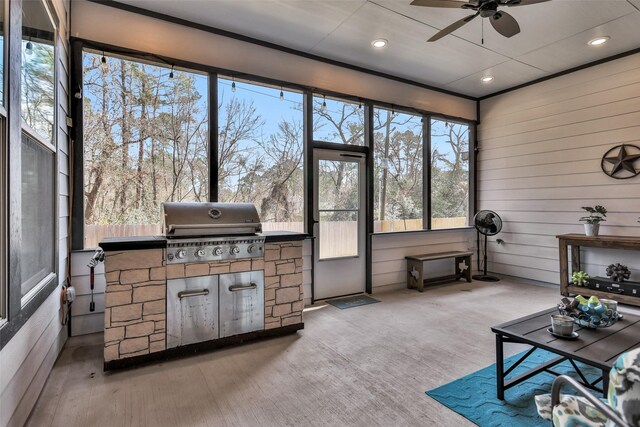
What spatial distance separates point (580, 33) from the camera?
3703 millimetres

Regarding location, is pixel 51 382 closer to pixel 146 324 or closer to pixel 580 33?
pixel 146 324

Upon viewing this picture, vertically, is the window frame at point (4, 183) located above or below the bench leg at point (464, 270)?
above

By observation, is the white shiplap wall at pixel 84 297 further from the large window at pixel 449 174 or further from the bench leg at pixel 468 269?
the bench leg at pixel 468 269

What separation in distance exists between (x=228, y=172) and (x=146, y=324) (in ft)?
5.80

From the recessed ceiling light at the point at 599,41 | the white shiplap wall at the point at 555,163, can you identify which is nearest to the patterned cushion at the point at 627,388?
the white shiplap wall at the point at 555,163

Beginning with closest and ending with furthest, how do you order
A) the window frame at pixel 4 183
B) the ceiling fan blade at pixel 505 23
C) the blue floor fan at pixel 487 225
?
the window frame at pixel 4 183, the ceiling fan blade at pixel 505 23, the blue floor fan at pixel 487 225

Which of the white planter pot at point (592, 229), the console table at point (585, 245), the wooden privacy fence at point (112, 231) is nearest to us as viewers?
the wooden privacy fence at point (112, 231)

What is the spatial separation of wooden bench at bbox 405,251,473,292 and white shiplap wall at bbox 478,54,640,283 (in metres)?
0.70

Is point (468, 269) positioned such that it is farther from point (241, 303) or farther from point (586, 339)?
point (241, 303)

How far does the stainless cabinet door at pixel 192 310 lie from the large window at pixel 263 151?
1178 millimetres

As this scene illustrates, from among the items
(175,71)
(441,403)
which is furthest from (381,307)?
(175,71)

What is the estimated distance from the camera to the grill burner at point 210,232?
8.77ft

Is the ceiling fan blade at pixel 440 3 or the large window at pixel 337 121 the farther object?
the large window at pixel 337 121

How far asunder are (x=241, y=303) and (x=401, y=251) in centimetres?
282
